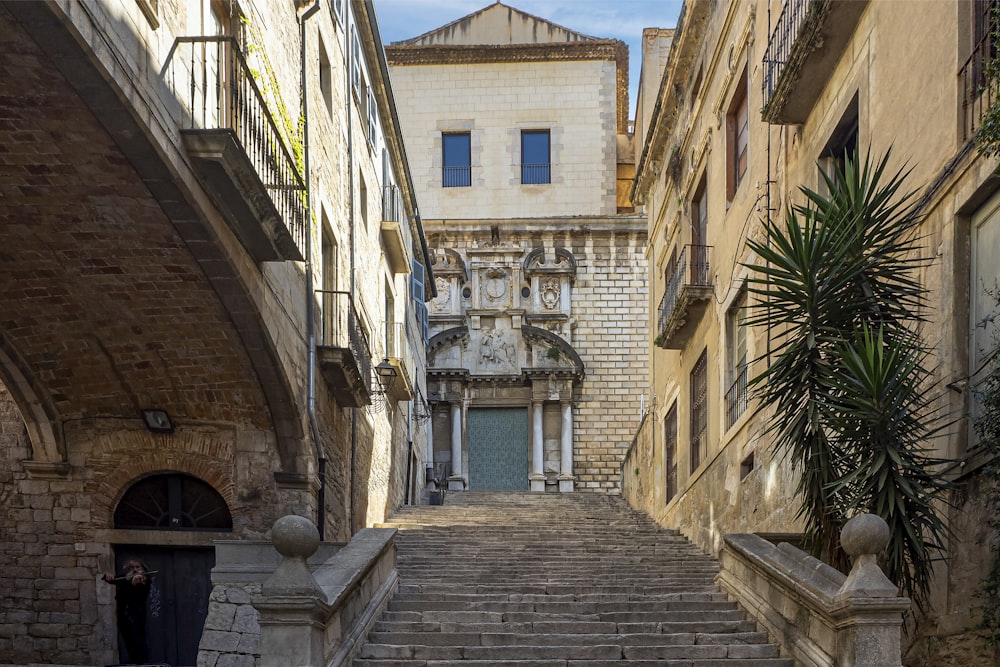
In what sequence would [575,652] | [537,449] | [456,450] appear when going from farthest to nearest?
[537,449] < [456,450] < [575,652]

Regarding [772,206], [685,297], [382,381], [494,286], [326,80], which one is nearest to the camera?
[772,206]

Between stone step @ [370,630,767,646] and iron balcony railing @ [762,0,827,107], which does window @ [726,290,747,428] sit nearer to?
iron balcony railing @ [762,0,827,107]

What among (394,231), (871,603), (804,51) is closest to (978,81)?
(804,51)

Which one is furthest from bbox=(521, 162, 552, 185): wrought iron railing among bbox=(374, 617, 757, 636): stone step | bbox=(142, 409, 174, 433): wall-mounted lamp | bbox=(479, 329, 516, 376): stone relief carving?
bbox=(374, 617, 757, 636): stone step

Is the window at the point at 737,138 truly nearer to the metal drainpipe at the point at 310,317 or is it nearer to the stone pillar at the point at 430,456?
the metal drainpipe at the point at 310,317

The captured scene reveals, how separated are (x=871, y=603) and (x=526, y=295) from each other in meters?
24.1

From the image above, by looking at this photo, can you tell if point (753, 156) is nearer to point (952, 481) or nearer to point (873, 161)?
point (873, 161)

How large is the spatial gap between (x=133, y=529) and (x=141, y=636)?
7.94ft

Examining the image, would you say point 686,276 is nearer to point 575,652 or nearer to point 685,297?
point 685,297

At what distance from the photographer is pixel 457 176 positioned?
3406 cm

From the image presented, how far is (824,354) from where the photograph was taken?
9023mm

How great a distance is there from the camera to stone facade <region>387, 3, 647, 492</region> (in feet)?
99.7

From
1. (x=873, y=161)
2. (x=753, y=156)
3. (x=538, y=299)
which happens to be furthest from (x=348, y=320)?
(x=538, y=299)

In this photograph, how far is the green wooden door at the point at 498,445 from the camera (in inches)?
1195
